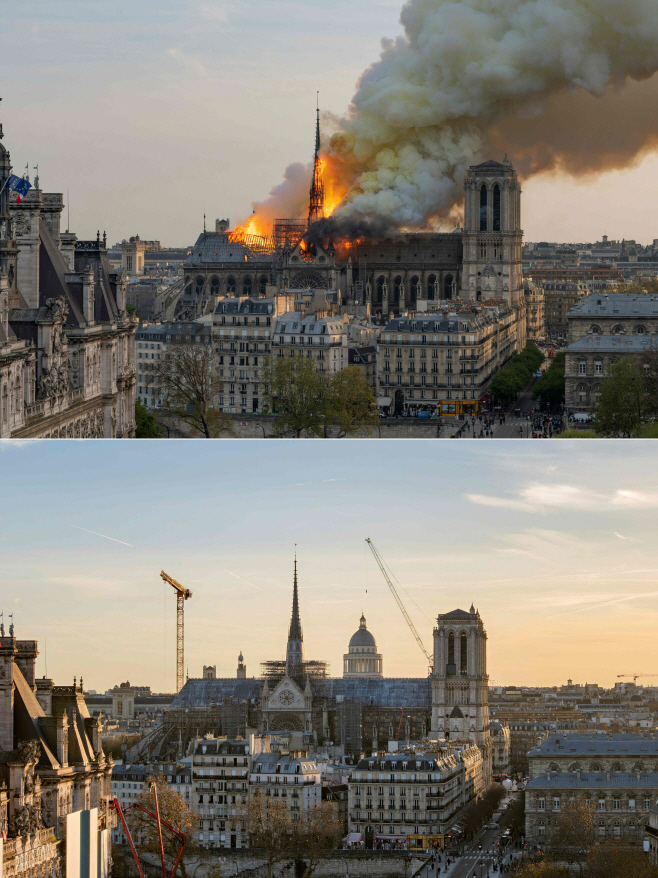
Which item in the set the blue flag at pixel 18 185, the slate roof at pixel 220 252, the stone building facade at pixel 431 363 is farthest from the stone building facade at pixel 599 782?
the slate roof at pixel 220 252

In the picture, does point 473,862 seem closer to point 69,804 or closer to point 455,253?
point 69,804

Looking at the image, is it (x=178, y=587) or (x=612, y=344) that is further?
(x=612, y=344)

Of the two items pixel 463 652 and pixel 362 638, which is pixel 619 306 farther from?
pixel 463 652

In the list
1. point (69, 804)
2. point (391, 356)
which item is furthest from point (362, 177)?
point (69, 804)

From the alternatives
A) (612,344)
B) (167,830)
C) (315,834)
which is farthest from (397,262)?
(167,830)

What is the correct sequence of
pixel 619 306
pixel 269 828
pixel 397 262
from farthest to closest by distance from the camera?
1. pixel 397 262
2. pixel 619 306
3. pixel 269 828
